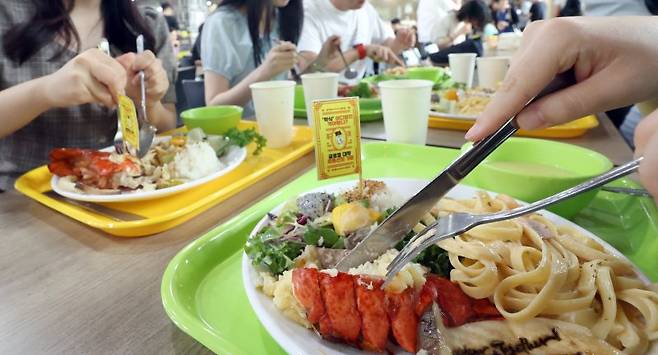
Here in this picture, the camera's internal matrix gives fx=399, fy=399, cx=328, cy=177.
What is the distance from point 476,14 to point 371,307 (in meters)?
8.12

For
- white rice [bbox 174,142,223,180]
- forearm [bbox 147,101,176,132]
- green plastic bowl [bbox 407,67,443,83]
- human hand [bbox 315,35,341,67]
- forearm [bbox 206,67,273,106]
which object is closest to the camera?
white rice [bbox 174,142,223,180]

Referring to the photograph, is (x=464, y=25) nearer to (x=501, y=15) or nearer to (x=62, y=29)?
(x=501, y=15)

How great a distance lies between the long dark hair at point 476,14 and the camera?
24.9ft

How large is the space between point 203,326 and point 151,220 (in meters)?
0.55

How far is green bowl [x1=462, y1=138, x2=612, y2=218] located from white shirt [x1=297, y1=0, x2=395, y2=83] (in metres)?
2.93

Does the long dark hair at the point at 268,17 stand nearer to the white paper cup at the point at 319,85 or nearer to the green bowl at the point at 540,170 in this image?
the white paper cup at the point at 319,85

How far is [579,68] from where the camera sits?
81 cm

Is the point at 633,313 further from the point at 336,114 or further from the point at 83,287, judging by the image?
the point at 83,287

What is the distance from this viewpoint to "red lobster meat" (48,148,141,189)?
1.47m

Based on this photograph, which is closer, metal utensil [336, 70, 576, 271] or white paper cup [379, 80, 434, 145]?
metal utensil [336, 70, 576, 271]

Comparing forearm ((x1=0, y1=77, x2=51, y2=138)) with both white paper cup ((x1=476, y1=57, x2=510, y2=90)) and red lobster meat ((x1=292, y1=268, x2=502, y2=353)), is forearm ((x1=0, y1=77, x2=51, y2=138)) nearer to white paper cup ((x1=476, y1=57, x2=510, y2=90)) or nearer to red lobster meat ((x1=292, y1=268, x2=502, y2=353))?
red lobster meat ((x1=292, y1=268, x2=502, y2=353))

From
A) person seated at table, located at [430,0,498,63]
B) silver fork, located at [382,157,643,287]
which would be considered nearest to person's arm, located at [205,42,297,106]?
silver fork, located at [382,157,643,287]

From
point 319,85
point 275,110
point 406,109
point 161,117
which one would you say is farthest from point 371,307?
point 161,117

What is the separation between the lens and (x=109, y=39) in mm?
2369
